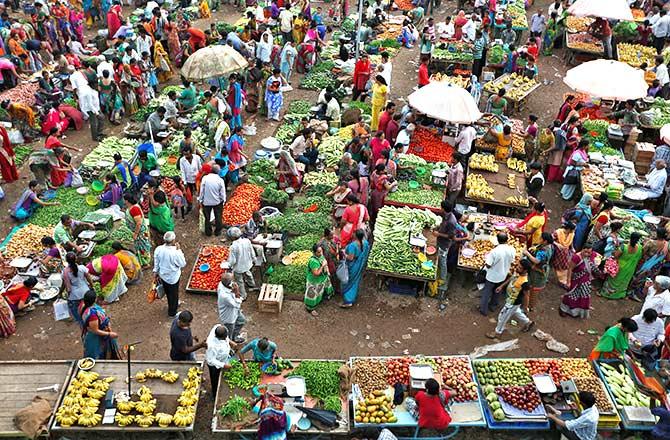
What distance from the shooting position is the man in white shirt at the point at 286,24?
2014cm

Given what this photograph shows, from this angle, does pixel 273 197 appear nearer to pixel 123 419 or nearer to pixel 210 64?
pixel 210 64

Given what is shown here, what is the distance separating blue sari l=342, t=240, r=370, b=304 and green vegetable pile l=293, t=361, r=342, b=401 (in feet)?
7.22

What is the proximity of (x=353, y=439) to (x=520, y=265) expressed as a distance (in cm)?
→ 388

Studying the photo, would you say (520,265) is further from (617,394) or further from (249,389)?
(249,389)

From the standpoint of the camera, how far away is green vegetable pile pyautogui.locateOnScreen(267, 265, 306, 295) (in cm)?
1080

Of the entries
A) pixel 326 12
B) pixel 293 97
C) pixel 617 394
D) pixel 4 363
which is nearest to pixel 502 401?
pixel 617 394

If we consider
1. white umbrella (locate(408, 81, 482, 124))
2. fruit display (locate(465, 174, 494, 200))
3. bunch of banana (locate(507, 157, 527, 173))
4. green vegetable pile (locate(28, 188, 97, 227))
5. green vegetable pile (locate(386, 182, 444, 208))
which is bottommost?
green vegetable pile (locate(28, 188, 97, 227))

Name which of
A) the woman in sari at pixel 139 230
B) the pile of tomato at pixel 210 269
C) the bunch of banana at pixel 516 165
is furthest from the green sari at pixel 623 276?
the woman in sari at pixel 139 230

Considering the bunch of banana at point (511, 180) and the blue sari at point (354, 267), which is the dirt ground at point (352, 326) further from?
the bunch of banana at point (511, 180)

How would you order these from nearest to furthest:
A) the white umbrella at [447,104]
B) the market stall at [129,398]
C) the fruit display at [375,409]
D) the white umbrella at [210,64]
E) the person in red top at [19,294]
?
the market stall at [129,398]
the fruit display at [375,409]
the person in red top at [19,294]
the white umbrella at [447,104]
the white umbrella at [210,64]

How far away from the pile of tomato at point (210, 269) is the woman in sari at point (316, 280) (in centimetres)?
174

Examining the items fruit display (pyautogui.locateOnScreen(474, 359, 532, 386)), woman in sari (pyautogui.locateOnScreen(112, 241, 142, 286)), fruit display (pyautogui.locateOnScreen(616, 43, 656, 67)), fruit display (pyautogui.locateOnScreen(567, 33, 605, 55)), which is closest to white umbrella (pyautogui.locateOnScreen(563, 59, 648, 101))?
fruit display (pyautogui.locateOnScreen(616, 43, 656, 67))

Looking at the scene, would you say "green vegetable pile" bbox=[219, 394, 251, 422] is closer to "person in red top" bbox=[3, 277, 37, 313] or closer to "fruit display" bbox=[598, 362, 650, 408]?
"person in red top" bbox=[3, 277, 37, 313]

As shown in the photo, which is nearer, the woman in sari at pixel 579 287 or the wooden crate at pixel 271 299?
the woman in sari at pixel 579 287
